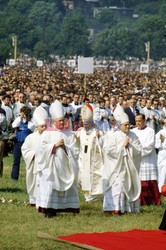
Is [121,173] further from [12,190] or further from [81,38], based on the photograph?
[81,38]

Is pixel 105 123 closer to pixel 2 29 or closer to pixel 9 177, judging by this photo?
pixel 9 177

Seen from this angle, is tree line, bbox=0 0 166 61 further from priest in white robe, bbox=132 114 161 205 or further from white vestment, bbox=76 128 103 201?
priest in white robe, bbox=132 114 161 205

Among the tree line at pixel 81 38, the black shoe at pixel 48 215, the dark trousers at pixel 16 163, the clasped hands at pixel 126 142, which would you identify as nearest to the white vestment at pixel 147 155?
the clasped hands at pixel 126 142

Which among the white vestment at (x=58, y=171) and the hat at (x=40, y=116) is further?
the hat at (x=40, y=116)

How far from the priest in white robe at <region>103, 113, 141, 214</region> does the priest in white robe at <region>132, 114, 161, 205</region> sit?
3.46 feet

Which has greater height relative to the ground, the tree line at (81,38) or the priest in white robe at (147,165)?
the tree line at (81,38)

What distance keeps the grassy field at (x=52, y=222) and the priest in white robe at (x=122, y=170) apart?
25cm

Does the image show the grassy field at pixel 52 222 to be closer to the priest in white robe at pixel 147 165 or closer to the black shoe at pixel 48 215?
the black shoe at pixel 48 215

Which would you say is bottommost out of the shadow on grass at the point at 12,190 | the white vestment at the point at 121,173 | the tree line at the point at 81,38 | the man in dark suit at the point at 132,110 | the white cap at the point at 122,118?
the shadow on grass at the point at 12,190

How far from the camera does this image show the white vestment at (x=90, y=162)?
20.1 m

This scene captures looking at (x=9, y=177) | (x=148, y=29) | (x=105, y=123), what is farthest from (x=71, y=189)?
(x=148, y=29)

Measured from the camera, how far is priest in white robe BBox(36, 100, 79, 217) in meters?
17.5

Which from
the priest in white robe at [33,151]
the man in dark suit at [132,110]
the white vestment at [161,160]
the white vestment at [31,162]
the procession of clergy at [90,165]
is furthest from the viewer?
the man in dark suit at [132,110]

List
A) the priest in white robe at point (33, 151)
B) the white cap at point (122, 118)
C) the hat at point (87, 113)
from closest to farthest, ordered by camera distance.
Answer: the white cap at point (122, 118) → the priest in white robe at point (33, 151) → the hat at point (87, 113)
